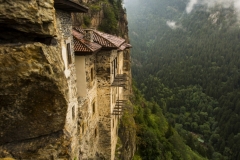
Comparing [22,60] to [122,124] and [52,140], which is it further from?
[122,124]

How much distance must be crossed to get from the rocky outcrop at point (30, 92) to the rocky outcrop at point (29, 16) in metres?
0.49

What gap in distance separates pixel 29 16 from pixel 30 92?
6.47 feet

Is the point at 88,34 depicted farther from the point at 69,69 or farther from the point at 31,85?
the point at 31,85

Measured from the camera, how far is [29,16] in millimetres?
5742

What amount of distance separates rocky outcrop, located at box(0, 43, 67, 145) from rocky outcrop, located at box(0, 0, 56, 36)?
0.49 metres

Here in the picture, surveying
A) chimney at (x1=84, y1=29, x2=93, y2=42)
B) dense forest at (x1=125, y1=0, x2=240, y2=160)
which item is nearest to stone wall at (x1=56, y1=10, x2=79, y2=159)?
chimney at (x1=84, y1=29, x2=93, y2=42)

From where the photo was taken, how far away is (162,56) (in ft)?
639

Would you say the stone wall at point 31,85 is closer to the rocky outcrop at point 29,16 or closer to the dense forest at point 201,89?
the rocky outcrop at point 29,16

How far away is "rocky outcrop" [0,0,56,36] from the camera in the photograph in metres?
5.45

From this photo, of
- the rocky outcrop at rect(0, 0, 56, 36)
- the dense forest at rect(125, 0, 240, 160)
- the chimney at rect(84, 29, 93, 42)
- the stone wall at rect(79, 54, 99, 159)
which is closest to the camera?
the rocky outcrop at rect(0, 0, 56, 36)

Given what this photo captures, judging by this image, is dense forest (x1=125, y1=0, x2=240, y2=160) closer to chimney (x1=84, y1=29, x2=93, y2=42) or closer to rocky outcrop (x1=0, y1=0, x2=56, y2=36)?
chimney (x1=84, y1=29, x2=93, y2=42)

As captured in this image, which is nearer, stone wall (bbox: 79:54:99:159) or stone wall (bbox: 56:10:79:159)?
stone wall (bbox: 56:10:79:159)

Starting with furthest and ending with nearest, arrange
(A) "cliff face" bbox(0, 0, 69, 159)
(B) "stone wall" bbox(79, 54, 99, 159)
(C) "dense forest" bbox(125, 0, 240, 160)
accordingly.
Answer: (C) "dense forest" bbox(125, 0, 240, 160), (B) "stone wall" bbox(79, 54, 99, 159), (A) "cliff face" bbox(0, 0, 69, 159)

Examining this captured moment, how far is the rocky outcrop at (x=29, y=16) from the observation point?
545 centimetres
